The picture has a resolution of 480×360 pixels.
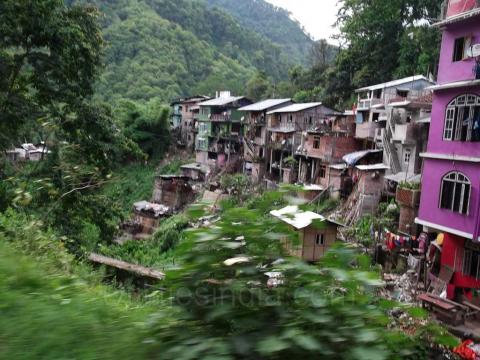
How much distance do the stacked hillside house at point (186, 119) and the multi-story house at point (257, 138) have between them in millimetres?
9955

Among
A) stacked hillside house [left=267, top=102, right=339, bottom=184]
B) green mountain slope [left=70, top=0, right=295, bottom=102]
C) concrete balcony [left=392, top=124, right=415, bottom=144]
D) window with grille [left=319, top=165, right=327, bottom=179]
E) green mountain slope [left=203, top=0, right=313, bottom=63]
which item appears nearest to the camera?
concrete balcony [left=392, top=124, right=415, bottom=144]

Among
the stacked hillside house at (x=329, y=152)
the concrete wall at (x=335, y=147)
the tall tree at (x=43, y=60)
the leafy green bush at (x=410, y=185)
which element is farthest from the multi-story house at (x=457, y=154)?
the concrete wall at (x=335, y=147)

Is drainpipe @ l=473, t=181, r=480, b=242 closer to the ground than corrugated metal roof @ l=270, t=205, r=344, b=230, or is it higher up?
closer to the ground

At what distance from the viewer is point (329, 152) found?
2766 centimetres

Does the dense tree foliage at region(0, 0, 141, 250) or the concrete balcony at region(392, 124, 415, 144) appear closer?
the dense tree foliage at region(0, 0, 141, 250)

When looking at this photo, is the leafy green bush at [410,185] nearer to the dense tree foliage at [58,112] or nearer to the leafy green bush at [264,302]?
the dense tree foliage at [58,112]

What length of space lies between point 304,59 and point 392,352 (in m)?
100

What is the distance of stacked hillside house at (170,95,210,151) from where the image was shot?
4800 centimetres

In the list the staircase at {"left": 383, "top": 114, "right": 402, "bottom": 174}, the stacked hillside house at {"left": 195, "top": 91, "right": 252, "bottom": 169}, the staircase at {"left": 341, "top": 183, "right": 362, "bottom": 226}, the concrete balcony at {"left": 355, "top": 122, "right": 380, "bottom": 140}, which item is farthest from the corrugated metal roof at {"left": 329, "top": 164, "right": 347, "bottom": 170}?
the stacked hillside house at {"left": 195, "top": 91, "right": 252, "bottom": 169}

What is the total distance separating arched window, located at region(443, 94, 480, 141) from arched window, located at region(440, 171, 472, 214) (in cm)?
116

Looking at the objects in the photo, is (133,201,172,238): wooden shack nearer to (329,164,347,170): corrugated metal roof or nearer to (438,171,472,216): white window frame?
(329,164,347,170): corrugated metal roof

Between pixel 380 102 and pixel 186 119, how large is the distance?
26.5 metres

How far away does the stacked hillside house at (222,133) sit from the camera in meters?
40.8

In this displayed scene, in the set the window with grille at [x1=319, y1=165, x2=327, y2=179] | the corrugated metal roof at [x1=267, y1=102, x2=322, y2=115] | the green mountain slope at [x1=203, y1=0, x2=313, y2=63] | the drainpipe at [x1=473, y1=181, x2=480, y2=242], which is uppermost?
the green mountain slope at [x1=203, y1=0, x2=313, y2=63]
